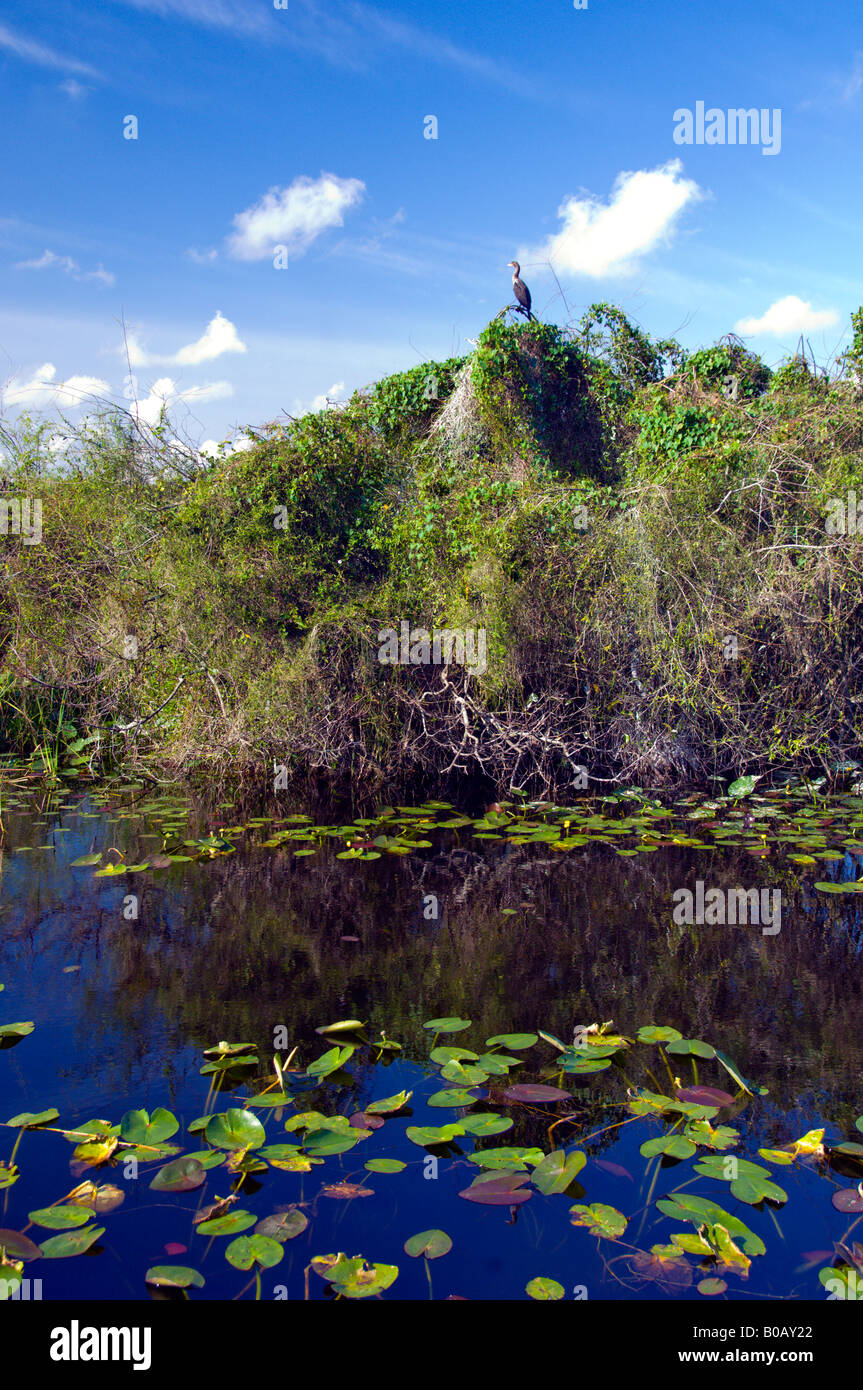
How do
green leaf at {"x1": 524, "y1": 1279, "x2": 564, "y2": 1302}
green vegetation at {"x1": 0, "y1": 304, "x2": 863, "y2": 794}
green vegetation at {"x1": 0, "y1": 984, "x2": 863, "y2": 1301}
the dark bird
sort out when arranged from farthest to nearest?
the dark bird
green vegetation at {"x1": 0, "y1": 304, "x2": 863, "y2": 794}
green vegetation at {"x1": 0, "y1": 984, "x2": 863, "y2": 1301}
green leaf at {"x1": 524, "y1": 1279, "x2": 564, "y2": 1302}

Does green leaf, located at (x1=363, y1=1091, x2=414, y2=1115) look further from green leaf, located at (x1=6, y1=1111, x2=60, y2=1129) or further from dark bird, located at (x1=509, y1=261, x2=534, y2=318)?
dark bird, located at (x1=509, y1=261, x2=534, y2=318)

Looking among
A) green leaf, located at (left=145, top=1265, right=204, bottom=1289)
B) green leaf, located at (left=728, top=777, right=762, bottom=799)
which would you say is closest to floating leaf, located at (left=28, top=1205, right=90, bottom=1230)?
green leaf, located at (left=145, top=1265, right=204, bottom=1289)

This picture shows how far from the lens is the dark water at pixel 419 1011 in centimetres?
221

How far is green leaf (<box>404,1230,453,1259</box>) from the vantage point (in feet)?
7.13

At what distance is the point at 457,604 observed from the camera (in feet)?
25.1

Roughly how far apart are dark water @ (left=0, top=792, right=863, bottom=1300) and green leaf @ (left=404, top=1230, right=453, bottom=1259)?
32 mm

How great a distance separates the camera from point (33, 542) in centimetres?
905

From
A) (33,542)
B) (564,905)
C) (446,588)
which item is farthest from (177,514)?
(564,905)

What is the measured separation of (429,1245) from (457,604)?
19.3ft

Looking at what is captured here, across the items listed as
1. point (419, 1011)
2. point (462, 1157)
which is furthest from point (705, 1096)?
point (419, 1011)

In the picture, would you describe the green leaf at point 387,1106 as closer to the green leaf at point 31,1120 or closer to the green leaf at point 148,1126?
the green leaf at point 148,1126

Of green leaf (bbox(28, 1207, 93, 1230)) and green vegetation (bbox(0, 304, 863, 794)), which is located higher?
green vegetation (bbox(0, 304, 863, 794))

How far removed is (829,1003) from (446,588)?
201 inches

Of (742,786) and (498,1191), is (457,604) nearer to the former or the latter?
(742,786)
